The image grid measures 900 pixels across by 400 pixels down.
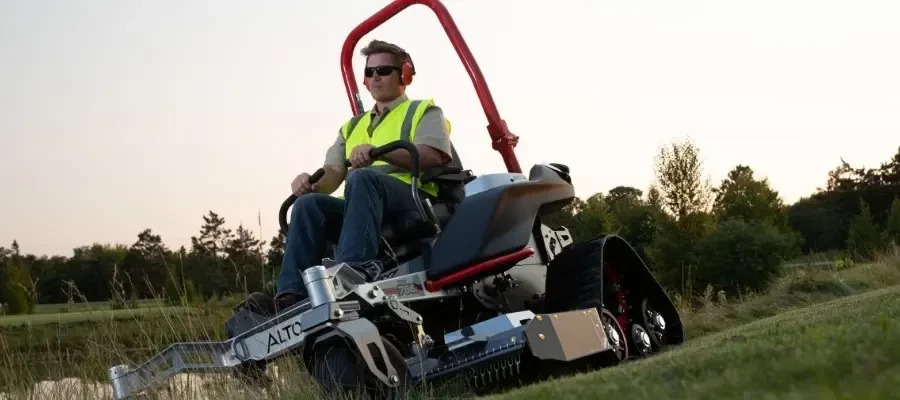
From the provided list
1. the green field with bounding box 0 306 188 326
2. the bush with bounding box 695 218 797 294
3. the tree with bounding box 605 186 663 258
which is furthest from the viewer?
the tree with bounding box 605 186 663 258

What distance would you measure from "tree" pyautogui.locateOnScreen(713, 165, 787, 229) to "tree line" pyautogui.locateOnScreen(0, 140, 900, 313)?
0.20 feet

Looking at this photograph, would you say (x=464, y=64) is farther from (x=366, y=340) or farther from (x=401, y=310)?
(x=366, y=340)

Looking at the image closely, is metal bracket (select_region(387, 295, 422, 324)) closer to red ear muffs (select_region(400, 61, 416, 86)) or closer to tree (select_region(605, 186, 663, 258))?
red ear muffs (select_region(400, 61, 416, 86))

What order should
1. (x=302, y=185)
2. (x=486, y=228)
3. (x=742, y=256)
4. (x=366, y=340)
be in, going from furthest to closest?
(x=742, y=256) → (x=302, y=185) → (x=486, y=228) → (x=366, y=340)

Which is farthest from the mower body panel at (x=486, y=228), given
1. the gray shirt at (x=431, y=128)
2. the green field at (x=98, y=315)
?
the green field at (x=98, y=315)

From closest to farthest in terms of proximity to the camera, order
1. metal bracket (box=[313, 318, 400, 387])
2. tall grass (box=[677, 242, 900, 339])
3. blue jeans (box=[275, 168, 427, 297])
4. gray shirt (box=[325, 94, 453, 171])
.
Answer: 1. metal bracket (box=[313, 318, 400, 387])
2. blue jeans (box=[275, 168, 427, 297])
3. gray shirt (box=[325, 94, 453, 171])
4. tall grass (box=[677, 242, 900, 339])

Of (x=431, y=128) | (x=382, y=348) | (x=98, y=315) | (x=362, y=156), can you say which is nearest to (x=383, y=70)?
(x=431, y=128)

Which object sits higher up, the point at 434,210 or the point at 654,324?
the point at 434,210

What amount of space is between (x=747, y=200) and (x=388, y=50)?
123 feet

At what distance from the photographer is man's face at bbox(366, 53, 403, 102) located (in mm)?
5715

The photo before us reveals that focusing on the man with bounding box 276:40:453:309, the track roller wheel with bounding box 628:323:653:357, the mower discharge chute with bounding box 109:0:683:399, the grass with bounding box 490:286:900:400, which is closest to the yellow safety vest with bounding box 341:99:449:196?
the man with bounding box 276:40:453:309

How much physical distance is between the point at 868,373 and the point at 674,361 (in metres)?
1.05

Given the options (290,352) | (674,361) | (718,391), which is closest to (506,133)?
(290,352)

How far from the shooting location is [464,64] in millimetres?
6242
